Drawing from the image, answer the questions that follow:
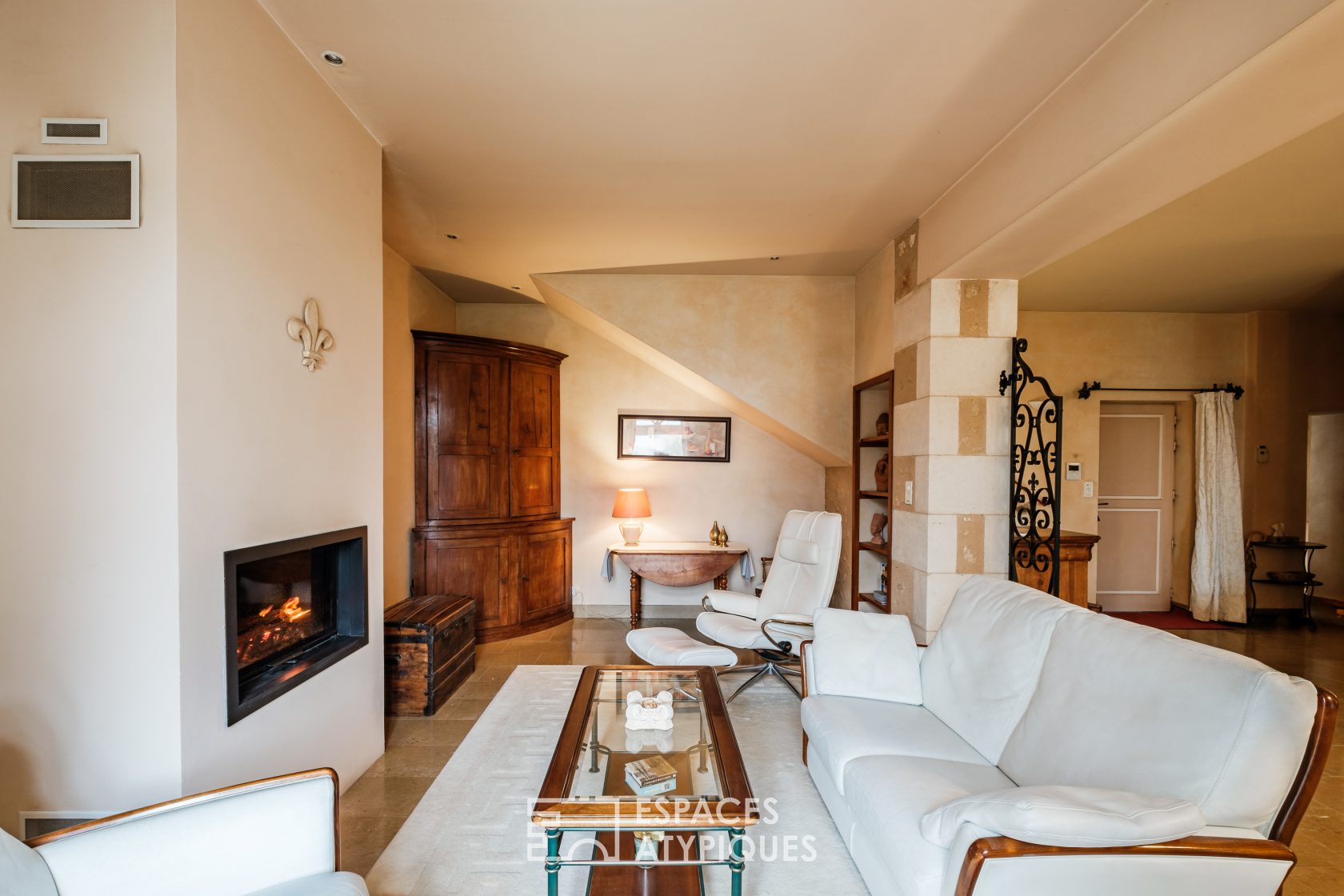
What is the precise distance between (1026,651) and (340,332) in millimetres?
2644

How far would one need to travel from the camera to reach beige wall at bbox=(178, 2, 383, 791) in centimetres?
158

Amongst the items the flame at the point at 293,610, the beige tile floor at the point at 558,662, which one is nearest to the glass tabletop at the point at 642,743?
the beige tile floor at the point at 558,662

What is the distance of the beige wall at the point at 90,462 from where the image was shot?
1.49 meters

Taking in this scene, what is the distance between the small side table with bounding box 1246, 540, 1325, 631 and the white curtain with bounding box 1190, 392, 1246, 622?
4.2 inches

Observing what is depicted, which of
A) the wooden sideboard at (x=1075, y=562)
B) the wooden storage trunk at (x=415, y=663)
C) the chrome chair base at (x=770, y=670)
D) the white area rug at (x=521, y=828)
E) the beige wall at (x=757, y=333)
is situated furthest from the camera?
the beige wall at (x=757, y=333)

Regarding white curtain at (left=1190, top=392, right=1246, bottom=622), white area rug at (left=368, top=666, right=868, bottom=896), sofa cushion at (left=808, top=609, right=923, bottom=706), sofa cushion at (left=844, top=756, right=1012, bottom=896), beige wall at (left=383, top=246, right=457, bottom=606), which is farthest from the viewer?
white curtain at (left=1190, top=392, right=1246, bottom=622)

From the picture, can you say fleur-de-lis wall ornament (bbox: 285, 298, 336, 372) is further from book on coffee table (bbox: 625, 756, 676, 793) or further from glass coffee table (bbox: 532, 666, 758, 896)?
book on coffee table (bbox: 625, 756, 676, 793)

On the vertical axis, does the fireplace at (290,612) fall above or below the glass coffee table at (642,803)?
above

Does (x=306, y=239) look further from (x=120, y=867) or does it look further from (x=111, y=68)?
(x=120, y=867)

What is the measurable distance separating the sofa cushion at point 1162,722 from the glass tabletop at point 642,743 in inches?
35.2

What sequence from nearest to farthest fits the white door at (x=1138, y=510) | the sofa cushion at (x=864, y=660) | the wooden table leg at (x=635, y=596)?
the sofa cushion at (x=864, y=660), the wooden table leg at (x=635, y=596), the white door at (x=1138, y=510)

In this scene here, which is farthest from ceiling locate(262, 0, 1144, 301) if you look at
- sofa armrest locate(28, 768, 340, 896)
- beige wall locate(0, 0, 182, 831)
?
sofa armrest locate(28, 768, 340, 896)

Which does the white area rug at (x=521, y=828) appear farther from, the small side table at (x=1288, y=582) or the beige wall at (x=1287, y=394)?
the beige wall at (x=1287, y=394)

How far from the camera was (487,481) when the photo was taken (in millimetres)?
4512
